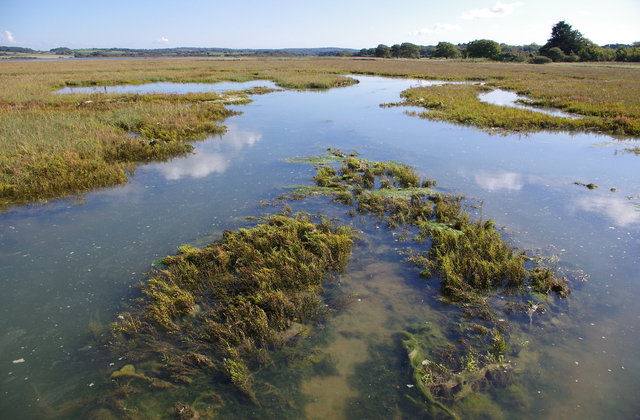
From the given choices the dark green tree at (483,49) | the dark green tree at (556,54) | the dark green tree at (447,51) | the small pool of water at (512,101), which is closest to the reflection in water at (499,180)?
the small pool of water at (512,101)

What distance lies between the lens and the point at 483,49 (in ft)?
375

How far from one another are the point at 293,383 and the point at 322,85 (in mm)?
40625

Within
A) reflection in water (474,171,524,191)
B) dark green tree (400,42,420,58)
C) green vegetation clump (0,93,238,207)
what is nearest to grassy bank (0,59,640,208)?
green vegetation clump (0,93,238,207)

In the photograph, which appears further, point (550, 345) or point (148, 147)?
point (148, 147)

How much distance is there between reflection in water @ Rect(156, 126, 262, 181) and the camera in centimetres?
1325

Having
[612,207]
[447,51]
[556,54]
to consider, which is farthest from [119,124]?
[447,51]

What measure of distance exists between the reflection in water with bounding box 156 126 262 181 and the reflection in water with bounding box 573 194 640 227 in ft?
40.3

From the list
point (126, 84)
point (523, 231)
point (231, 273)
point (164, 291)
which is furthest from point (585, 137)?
point (126, 84)

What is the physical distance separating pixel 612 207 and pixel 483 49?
415ft

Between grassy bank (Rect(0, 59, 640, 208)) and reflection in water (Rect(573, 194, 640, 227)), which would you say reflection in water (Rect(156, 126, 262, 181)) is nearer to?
grassy bank (Rect(0, 59, 640, 208))

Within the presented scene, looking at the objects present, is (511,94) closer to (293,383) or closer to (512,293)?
(512,293)

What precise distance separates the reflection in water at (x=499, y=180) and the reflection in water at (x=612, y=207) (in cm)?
185

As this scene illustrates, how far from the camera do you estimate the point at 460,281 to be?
6.47 meters

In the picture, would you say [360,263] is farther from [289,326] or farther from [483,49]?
[483,49]
